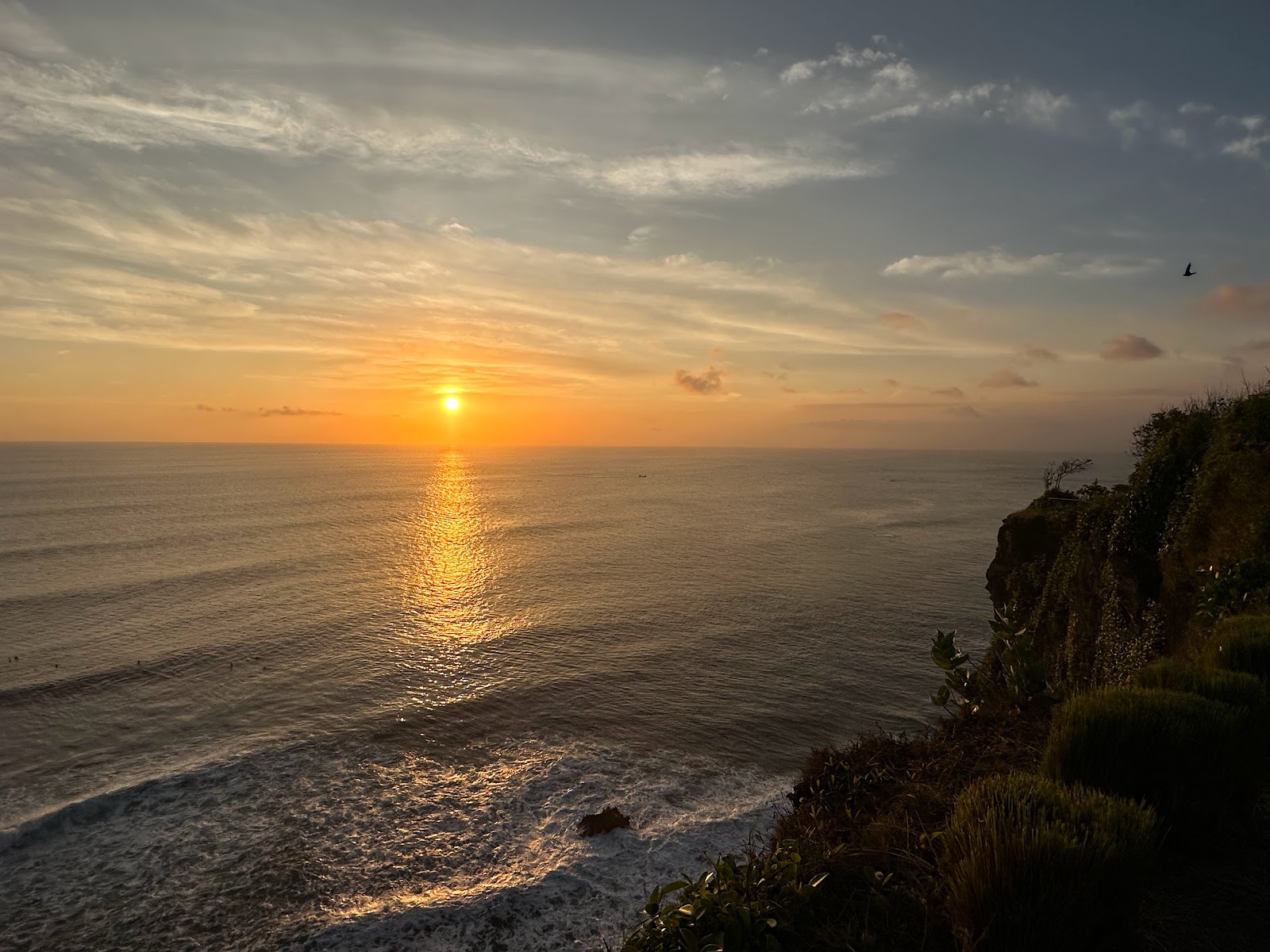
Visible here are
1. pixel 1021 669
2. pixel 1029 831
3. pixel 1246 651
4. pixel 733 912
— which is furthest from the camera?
pixel 1021 669

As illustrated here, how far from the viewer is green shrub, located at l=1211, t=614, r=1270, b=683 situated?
956 cm

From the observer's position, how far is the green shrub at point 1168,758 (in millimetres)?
6914

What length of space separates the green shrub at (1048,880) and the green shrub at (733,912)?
1.37 m

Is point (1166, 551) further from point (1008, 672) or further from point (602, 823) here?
point (602, 823)

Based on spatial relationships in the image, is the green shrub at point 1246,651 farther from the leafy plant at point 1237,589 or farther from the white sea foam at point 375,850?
the white sea foam at point 375,850

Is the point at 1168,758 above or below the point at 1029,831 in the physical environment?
below

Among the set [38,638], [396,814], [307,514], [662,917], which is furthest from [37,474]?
[662,917]

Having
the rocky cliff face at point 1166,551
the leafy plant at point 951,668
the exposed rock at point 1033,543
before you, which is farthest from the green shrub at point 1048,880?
the exposed rock at point 1033,543

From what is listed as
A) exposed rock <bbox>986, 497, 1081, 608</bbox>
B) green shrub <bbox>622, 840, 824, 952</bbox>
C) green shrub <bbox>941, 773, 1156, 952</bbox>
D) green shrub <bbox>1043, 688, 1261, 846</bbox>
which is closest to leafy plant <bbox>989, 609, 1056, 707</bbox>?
green shrub <bbox>1043, 688, 1261, 846</bbox>

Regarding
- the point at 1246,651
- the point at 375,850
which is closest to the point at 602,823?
the point at 375,850

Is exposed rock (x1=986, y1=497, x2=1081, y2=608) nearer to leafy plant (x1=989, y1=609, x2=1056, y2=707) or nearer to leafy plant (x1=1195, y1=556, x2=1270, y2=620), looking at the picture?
leafy plant (x1=1195, y1=556, x2=1270, y2=620)

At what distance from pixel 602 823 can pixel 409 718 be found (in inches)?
514

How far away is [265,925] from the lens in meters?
17.0

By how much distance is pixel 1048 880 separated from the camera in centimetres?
493
